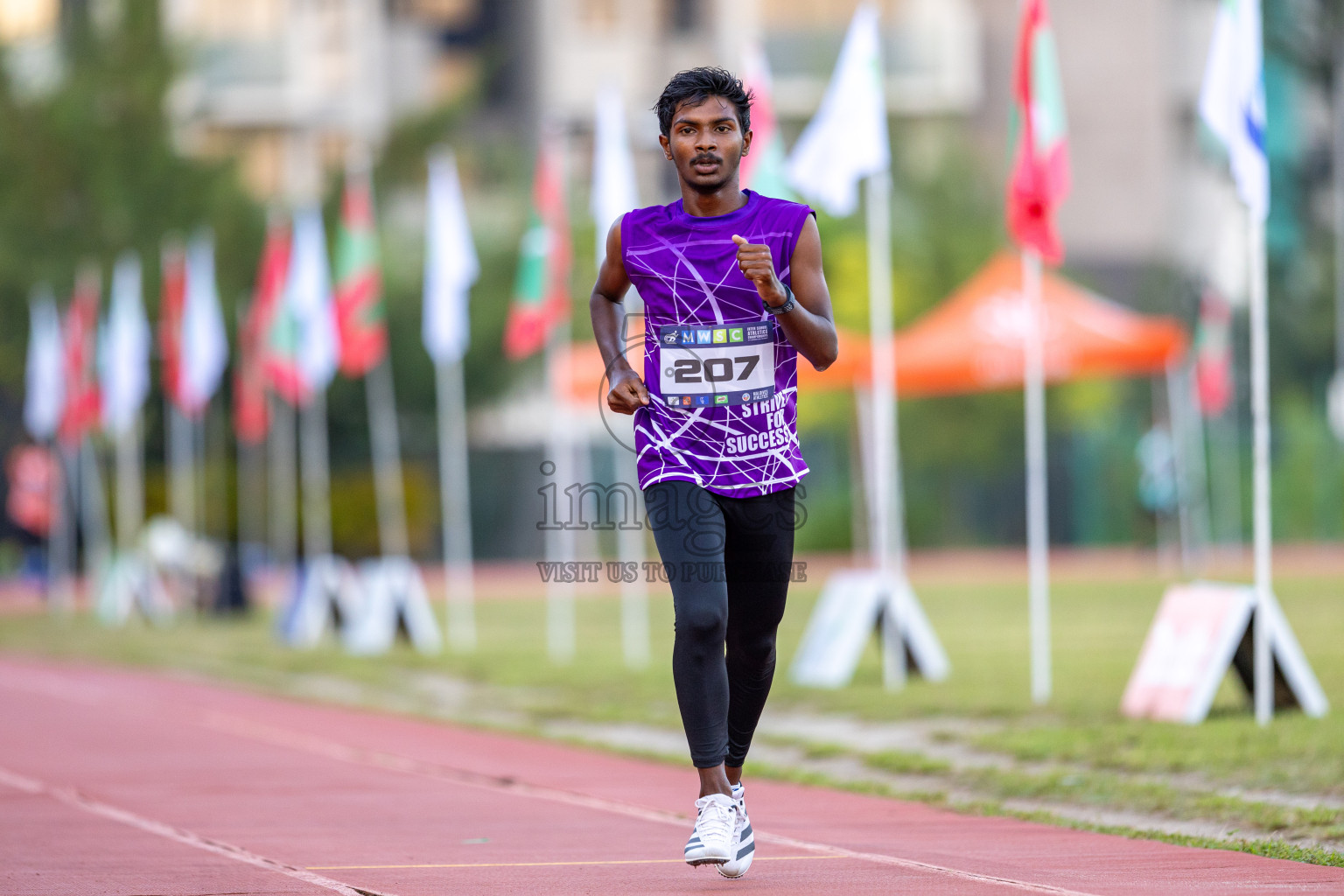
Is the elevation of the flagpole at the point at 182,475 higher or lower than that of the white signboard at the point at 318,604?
higher

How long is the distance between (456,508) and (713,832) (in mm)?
26409

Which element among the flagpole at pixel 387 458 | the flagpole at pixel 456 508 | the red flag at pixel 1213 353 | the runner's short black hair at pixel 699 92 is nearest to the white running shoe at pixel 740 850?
the runner's short black hair at pixel 699 92

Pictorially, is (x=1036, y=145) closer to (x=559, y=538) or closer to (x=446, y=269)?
(x=446, y=269)

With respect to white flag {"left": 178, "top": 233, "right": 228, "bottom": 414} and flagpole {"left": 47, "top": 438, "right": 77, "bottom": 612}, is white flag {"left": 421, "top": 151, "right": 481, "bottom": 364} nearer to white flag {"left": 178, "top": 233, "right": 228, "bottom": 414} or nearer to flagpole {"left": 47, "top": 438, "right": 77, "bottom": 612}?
white flag {"left": 178, "top": 233, "right": 228, "bottom": 414}

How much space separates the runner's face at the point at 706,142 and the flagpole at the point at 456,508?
12541 mm

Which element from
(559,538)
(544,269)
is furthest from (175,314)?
(559,538)

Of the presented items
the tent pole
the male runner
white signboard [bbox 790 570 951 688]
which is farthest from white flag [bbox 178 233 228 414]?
the male runner

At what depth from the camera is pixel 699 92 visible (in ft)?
19.0

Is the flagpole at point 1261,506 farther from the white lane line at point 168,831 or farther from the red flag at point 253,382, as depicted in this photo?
the red flag at point 253,382

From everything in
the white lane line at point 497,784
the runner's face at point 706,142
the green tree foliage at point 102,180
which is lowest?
the white lane line at point 497,784

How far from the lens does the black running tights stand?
5742 mm

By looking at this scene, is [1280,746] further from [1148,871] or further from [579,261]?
[579,261]

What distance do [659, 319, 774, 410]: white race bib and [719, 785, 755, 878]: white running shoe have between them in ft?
3.81

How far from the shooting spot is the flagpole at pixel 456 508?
69.9ft
